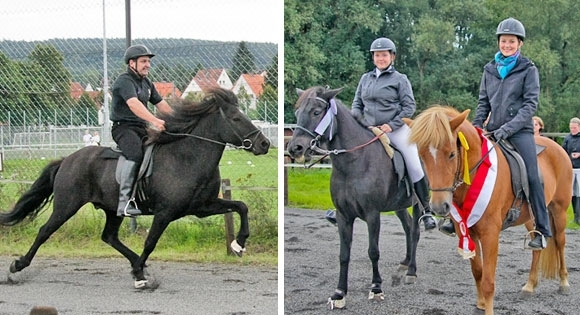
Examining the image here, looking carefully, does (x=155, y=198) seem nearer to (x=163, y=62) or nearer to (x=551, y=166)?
(x=163, y=62)

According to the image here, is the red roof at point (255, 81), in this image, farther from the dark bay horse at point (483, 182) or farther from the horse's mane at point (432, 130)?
the horse's mane at point (432, 130)

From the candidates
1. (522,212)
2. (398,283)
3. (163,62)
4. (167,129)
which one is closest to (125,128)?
(167,129)

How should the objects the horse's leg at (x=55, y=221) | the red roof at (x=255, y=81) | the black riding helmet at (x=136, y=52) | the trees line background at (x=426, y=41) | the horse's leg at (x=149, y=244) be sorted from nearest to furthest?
the black riding helmet at (x=136, y=52) → the horse's leg at (x=149, y=244) → the horse's leg at (x=55, y=221) → the trees line background at (x=426, y=41) → the red roof at (x=255, y=81)

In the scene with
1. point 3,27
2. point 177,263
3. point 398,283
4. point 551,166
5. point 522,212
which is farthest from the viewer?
point 3,27

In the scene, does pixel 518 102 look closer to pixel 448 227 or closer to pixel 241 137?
pixel 448 227

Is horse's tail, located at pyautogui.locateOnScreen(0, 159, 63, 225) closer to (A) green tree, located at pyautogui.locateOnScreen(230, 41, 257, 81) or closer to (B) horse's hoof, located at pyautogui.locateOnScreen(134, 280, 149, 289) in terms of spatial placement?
(B) horse's hoof, located at pyautogui.locateOnScreen(134, 280, 149, 289)

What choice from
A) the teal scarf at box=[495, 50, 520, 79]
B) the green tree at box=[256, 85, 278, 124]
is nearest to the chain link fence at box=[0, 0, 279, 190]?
the green tree at box=[256, 85, 278, 124]

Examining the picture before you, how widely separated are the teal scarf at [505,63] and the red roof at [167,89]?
2.35m

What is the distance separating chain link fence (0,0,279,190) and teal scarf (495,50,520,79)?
67.2 inches

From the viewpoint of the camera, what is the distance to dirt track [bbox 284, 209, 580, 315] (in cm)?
461

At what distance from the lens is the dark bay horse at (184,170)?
15.5ft

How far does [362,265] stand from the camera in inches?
226

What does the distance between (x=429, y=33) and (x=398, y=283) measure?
1.62 m

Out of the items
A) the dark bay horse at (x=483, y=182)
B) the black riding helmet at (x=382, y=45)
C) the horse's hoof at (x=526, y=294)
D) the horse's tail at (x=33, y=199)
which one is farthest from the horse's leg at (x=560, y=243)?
the horse's tail at (x=33, y=199)
